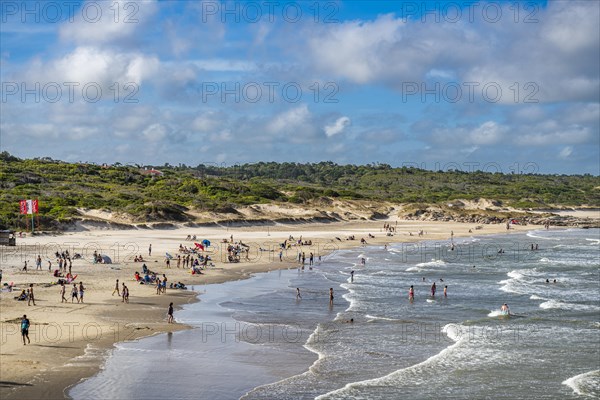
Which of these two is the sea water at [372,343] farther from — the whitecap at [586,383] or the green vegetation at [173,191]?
the green vegetation at [173,191]

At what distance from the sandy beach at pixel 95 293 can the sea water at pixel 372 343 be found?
1.23m

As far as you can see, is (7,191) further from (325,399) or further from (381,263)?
(325,399)

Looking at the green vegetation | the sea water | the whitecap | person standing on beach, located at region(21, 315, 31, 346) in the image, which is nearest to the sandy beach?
person standing on beach, located at region(21, 315, 31, 346)

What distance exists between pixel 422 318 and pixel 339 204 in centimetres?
7102

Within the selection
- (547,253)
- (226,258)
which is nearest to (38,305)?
(226,258)

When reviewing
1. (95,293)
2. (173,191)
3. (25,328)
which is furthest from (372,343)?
(173,191)

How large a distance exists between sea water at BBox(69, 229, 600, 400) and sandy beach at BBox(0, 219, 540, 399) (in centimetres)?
123

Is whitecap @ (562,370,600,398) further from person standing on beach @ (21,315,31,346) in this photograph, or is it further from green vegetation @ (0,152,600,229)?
green vegetation @ (0,152,600,229)

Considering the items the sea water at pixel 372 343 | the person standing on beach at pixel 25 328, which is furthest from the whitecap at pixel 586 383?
the person standing on beach at pixel 25 328

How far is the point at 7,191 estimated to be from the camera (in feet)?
249

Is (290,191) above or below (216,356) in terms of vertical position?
above

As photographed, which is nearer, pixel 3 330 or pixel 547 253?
pixel 3 330

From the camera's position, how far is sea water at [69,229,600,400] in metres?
19.6

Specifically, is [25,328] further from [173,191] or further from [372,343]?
[173,191]
